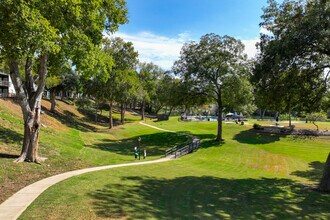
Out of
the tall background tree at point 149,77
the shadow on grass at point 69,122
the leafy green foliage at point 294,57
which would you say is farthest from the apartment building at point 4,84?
the leafy green foliage at point 294,57

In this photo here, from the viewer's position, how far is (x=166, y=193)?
15.3 m

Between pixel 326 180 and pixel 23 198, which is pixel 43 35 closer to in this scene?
pixel 23 198

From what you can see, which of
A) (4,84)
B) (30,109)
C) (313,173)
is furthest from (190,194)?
(4,84)

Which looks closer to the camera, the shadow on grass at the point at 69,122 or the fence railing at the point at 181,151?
the fence railing at the point at 181,151

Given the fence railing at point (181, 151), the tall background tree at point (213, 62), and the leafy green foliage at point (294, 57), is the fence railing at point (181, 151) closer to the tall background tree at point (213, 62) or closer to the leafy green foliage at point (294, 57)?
the tall background tree at point (213, 62)

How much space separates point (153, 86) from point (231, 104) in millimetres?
45971

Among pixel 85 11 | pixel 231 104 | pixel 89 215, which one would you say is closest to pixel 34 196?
pixel 89 215

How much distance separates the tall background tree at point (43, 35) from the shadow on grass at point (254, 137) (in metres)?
30.6

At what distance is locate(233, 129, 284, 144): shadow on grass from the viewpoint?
44244 millimetres

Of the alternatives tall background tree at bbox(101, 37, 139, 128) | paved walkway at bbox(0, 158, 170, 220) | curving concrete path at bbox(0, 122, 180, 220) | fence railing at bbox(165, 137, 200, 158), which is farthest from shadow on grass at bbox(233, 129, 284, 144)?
paved walkway at bbox(0, 158, 170, 220)

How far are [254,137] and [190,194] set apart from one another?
33.8 m

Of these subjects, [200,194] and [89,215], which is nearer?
[89,215]

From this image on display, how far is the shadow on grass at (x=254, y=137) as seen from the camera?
44244mm

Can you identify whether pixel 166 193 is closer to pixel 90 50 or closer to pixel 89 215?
pixel 89 215
